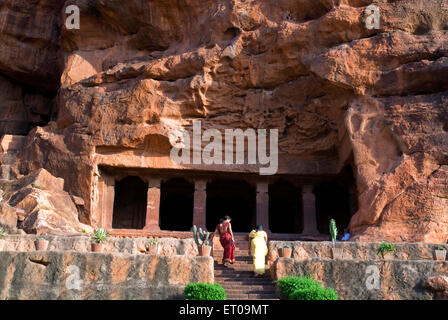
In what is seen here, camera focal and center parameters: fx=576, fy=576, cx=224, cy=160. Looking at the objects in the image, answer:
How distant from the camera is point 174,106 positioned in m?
22.9

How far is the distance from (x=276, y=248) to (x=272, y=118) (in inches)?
382

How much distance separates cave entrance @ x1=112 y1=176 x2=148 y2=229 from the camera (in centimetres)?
2606

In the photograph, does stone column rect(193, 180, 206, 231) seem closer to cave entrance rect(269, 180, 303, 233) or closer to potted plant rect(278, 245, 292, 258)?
cave entrance rect(269, 180, 303, 233)

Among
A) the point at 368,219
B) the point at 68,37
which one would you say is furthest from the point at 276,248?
the point at 68,37

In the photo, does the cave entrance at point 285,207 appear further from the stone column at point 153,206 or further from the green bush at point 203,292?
the green bush at point 203,292

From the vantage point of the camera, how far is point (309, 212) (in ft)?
78.7

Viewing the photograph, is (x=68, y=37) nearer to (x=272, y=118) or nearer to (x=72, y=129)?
(x=72, y=129)

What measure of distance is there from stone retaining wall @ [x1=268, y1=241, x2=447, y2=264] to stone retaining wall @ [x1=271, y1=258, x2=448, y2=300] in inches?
72.6

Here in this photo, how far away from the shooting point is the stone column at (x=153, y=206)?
23.2 metres

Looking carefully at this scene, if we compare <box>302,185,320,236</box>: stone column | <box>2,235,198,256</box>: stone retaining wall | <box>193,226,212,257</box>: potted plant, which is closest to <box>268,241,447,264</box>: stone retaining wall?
<box>193,226,212,257</box>: potted plant

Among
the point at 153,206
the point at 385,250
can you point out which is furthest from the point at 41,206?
the point at 385,250

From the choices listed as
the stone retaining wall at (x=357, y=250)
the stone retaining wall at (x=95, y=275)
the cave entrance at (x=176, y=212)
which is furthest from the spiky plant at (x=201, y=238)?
the cave entrance at (x=176, y=212)

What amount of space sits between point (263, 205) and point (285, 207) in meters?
4.40

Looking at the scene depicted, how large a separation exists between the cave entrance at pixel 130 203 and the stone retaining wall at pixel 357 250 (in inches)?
497
